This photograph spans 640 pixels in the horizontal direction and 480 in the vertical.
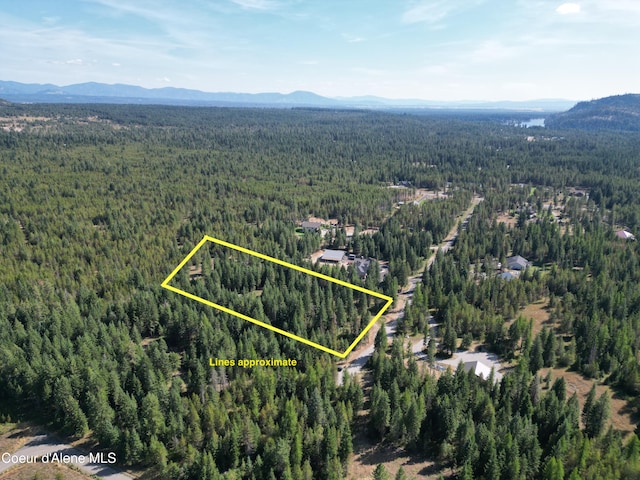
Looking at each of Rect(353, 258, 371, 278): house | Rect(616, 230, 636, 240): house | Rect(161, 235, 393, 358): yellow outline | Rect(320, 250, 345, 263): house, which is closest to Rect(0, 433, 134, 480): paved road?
Rect(161, 235, 393, 358): yellow outline

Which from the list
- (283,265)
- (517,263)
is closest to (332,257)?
(283,265)

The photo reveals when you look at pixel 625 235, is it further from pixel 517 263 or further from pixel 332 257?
pixel 332 257

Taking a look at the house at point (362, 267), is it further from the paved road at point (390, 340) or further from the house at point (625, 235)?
the house at point (625, 235)

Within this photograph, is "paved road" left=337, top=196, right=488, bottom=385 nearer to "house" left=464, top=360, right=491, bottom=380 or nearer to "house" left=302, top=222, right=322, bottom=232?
"house" left=464, top=360, right=491, bottom=380

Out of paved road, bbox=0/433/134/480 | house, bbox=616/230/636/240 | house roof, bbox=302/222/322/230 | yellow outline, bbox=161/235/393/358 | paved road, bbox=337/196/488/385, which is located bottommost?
paved road, bbox=0/433/134/480

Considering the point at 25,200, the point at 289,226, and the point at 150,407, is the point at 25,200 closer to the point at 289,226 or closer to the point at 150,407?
the point at 289,226

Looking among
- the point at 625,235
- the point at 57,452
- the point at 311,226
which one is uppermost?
the point at 311,226
